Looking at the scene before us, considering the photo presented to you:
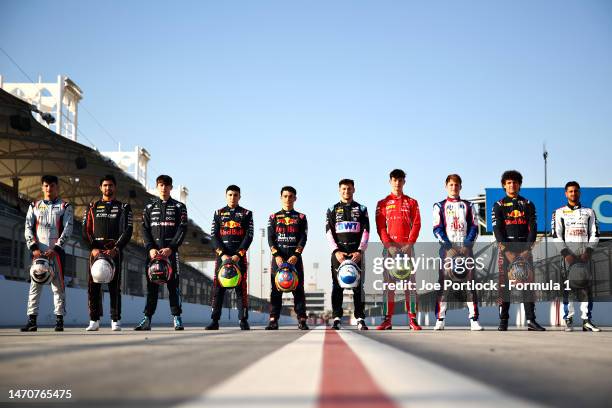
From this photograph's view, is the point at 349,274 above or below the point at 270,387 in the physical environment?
above

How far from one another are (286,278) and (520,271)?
338 centimetres

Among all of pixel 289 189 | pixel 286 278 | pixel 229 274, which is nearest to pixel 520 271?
pixel 286 278

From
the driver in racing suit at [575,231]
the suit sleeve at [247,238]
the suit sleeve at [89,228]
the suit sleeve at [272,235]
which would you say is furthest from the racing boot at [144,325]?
the driver in racing suit at [575,231]

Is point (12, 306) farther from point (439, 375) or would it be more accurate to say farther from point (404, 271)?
point (439, 375)

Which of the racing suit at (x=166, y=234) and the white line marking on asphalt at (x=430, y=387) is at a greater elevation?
the racing suit at (x=166, y=234)

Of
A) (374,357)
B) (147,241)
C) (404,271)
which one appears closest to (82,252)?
(147,241)

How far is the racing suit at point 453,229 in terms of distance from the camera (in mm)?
10211

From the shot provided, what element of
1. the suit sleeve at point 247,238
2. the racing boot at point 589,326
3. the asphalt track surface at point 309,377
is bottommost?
the racing boot at point 589,326

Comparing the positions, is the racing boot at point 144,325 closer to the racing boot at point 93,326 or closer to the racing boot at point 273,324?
the racing boot at point 93,326

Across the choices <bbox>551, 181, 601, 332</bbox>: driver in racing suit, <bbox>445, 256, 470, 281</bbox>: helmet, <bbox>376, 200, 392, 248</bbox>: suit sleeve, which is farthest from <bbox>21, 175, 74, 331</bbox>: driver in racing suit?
<bbox>551, 181, 601, 332</bbox>: driver in racing suit

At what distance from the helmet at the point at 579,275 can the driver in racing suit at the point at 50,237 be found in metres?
7.29

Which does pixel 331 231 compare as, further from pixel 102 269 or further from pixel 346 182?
pixel 102 269

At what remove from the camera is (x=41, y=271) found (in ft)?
30.4

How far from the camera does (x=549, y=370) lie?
3.47 meters
